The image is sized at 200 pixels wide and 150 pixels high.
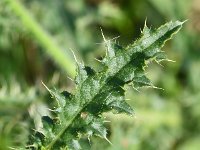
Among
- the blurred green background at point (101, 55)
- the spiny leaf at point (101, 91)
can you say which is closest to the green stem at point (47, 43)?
the blurred green background at point (101, 55)

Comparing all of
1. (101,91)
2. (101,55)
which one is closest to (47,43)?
(101,55)

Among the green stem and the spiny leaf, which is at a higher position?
the green stem

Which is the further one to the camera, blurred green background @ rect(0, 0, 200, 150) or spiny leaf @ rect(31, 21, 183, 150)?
blurred green background @ rect(0, 0, 200, 150)

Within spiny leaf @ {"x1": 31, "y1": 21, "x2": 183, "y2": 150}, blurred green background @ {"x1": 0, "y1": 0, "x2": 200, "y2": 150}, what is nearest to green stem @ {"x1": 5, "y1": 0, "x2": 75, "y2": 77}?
blurred green background @ {"x1": 0, "y1": 0, "x2": 200, "y2": 150}

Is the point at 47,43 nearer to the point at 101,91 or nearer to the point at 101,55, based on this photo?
the point at 101,55

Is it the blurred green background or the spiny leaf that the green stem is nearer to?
the blurred green background

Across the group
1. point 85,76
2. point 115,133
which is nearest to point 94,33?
point 115,133
